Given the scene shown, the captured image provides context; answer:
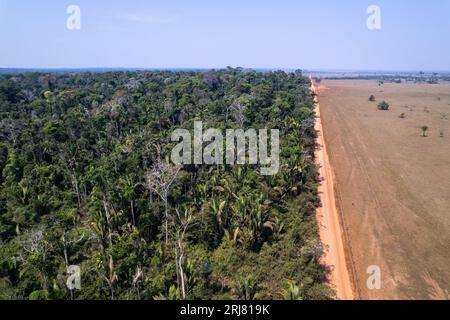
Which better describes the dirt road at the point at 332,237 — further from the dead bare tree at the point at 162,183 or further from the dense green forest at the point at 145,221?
the dead bare tree at the point at 162,183

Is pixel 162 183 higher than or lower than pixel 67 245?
higher

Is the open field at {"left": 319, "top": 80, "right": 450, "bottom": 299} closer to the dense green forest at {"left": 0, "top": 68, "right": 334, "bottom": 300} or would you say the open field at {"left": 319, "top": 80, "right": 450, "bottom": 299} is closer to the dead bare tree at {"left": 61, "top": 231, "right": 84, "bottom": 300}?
the dense green forest at {"left": 0, "top": 68, "right": 334, "bottom": 300}

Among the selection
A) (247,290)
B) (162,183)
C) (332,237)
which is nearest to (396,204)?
(332,237)

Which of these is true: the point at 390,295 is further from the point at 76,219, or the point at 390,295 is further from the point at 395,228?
the point at 76,219

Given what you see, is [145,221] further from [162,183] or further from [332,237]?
[332,237]

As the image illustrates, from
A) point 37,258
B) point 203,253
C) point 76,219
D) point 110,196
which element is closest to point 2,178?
point 76,219

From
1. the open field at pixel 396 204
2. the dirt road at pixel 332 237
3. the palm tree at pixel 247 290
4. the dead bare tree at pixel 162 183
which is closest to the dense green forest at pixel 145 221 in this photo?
the palm tree at pixel 247 290
